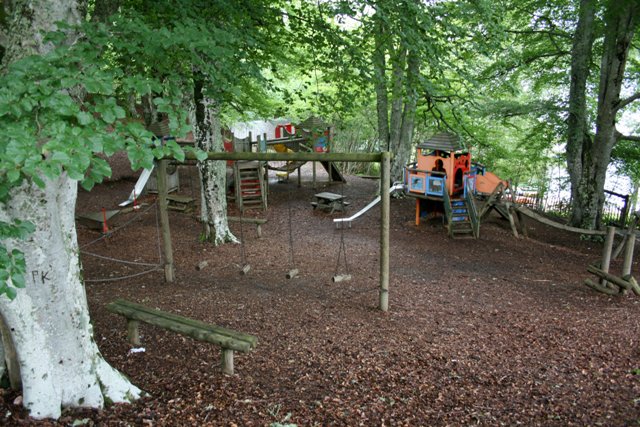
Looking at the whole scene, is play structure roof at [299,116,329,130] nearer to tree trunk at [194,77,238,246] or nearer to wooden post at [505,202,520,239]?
tree trunk at [194,77,238,246]

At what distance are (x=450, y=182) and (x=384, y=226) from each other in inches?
222

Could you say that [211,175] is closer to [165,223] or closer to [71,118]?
[165,223]

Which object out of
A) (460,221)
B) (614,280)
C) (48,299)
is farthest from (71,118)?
(460,221)

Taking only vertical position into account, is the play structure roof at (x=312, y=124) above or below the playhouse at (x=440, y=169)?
above

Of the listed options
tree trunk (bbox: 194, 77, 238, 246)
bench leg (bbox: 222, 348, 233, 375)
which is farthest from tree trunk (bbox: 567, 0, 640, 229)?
bench leg (bbox: 222, 348, 233, 375)

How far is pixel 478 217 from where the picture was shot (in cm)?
1062

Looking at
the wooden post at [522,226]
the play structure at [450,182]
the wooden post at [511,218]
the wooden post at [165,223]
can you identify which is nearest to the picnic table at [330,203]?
the play structure at [450,182]

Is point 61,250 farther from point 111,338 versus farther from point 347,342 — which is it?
point 347,342

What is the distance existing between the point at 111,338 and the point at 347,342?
8.31 feet

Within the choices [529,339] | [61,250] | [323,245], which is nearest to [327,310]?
[529,339]

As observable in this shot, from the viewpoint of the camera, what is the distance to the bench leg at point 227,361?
162 inches

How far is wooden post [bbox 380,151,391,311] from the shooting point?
218 inches

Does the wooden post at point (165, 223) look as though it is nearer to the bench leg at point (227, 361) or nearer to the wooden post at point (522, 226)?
the bench leg at point (227, 361)

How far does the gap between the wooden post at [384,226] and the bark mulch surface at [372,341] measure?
0.27m
